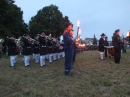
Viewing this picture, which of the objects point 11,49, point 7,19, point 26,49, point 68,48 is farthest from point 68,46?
point 7,19

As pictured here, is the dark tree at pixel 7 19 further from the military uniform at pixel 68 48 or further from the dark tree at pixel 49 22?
the military uniform at pixel 68 48

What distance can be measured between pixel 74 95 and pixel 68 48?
3.25m

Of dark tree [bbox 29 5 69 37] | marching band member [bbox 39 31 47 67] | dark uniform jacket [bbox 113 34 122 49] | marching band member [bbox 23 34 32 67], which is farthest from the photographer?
dark tree [bbox 29 5 69 37]

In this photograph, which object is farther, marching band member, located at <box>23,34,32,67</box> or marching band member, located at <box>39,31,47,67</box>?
marching band member, located at <box>23,34,32,67</box>

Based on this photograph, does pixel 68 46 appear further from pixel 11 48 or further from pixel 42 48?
pixel 11 48

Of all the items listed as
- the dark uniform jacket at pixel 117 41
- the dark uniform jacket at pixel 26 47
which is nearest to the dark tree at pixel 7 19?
the dark uniform jacket at pixel 26 47

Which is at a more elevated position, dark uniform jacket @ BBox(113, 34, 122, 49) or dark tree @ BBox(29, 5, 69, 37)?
dark tree @ BBox(29, 5, 69, 37)

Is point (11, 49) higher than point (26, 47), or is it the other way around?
point (26, 47)

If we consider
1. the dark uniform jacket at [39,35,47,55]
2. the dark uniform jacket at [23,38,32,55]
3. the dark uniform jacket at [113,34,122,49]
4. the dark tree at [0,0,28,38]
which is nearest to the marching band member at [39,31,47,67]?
the dark uniform jacket at [39,35,47,55]

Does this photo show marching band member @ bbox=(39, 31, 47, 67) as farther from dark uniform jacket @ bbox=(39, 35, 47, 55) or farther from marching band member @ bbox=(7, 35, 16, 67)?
marching band member @ bbox=(7, 35, 16, 67)

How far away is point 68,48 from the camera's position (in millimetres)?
8578

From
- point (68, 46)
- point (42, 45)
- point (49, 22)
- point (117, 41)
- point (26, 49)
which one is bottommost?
point (26, 49)

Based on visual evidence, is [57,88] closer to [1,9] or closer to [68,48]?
[68,48]

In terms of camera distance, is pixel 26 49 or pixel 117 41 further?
pixel 117 41
